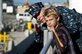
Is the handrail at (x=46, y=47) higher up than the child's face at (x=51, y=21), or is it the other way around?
the child's face at (x=51, y=21)

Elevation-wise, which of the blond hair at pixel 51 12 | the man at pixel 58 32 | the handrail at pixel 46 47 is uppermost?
the blond hair at pixel 51 12

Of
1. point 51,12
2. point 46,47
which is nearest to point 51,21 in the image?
point 51,12

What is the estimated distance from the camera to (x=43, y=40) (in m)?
3.59

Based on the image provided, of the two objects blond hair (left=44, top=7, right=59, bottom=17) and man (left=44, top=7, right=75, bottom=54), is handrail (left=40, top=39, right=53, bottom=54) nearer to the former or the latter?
man (left=44, top=7, right=75, bottom=54)

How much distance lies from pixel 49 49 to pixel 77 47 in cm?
32

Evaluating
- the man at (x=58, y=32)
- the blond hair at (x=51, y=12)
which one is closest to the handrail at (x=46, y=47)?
the man at (x=58, y=32)

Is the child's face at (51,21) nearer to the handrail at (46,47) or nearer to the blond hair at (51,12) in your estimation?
the blond hair at (51,12)

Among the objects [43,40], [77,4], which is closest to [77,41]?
[43,40]

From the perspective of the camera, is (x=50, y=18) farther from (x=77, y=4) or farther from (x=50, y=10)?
(x=77, y=4)

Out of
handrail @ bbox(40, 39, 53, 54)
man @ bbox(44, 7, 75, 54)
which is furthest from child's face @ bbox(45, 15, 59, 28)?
handrail @ bbox(40, 39, 53, 54)

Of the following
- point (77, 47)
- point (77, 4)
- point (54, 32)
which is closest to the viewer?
point (54, 32)

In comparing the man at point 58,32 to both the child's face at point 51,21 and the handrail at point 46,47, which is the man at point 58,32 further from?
the handrail at point 46,47

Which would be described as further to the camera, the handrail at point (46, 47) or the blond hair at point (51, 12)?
the blond hair at point (51, 12)

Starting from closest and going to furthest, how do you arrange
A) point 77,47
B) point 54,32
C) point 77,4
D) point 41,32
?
point 54,32 < point 77,47 < point 41,32 < point 77,4
